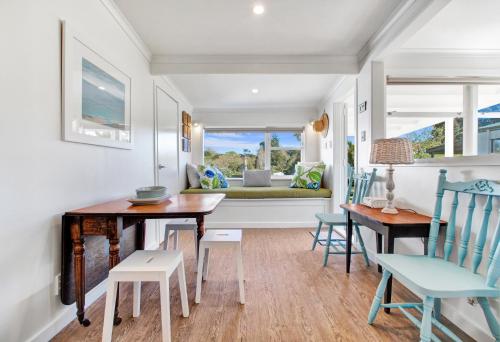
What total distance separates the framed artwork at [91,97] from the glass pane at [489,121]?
346 cm

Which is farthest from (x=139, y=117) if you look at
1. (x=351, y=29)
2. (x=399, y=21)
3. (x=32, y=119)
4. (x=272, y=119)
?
(x=272, y=119)

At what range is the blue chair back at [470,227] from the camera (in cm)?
115

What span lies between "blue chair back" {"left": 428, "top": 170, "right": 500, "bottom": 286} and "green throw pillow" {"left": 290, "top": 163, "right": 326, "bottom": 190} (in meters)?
2.65

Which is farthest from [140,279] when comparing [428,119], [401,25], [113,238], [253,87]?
[428,119]

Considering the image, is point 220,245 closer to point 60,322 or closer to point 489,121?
point 60,322

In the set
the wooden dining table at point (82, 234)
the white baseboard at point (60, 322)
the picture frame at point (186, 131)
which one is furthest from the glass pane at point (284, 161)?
the white baseboard at point (60, 322)

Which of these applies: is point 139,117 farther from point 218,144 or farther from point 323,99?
point 323,99

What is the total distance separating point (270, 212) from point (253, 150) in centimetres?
162

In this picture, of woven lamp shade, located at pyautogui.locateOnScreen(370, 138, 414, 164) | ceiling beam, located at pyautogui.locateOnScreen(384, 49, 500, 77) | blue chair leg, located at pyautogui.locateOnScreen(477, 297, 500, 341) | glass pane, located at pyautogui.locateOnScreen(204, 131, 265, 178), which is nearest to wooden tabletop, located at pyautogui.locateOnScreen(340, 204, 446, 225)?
woven lamp shade, located at pyautogui.locateOnScreen(370, 138, 414, 164)

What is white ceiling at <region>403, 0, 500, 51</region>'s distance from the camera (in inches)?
75.5

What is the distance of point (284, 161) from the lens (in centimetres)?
518

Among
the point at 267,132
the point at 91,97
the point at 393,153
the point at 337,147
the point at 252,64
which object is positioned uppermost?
the point at 252,64

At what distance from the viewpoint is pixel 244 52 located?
2.80 m

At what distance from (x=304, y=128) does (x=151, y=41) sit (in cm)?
328
